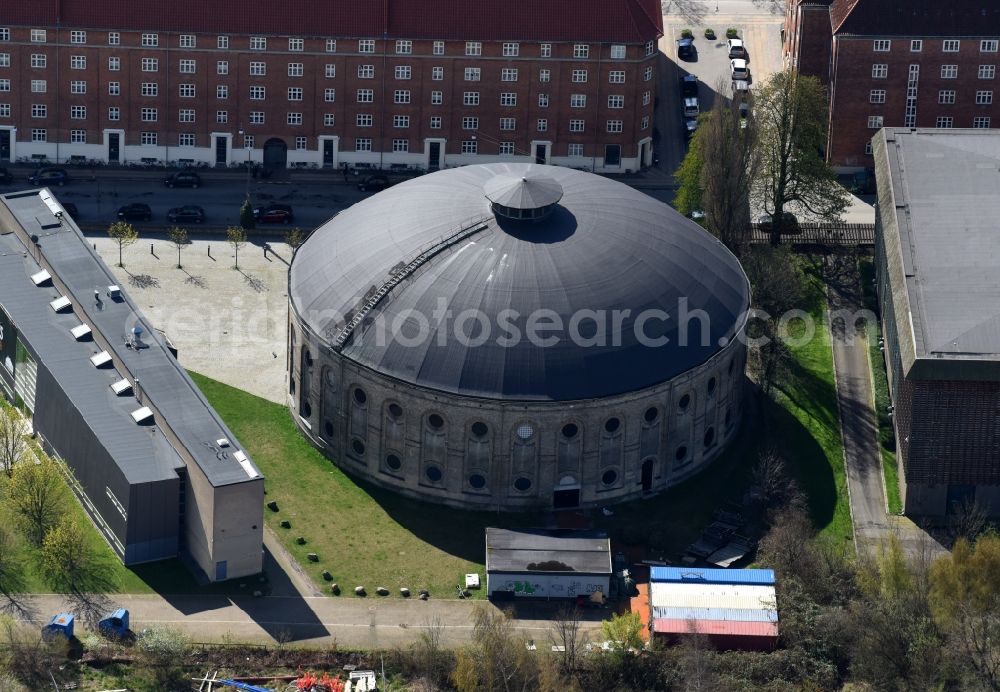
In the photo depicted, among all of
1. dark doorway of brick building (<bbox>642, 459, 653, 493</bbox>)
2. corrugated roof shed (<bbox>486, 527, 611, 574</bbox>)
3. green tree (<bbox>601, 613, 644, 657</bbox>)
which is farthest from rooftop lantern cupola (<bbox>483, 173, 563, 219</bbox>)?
green tree (<bbox>601, 613, 644, 657</bbox>)

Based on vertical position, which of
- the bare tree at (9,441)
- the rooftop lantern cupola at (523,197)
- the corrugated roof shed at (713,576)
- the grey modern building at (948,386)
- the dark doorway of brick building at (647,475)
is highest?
the rooftop lantern cupola at (523,197)

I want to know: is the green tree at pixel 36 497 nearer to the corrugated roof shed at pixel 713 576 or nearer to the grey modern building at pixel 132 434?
the grey modern building at pixel 132 434

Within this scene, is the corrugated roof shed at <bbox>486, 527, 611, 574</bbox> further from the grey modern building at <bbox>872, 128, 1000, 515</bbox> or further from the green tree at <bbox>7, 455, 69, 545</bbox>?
the green tree at <bbox>7, 455, 69, 545</bbox>

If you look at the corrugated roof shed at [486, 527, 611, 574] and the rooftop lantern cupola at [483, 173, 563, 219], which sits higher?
the rooftop lantern cupola at [483, 173, 563, 219]

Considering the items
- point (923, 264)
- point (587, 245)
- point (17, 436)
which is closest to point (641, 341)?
point (587, 245)

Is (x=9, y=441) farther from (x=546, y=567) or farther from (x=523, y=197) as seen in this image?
(x=523, y=197)

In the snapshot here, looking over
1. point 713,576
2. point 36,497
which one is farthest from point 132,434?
point 713,576

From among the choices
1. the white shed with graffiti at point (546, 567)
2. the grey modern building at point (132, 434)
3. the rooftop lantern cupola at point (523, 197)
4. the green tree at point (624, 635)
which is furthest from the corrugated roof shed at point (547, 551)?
the rooftop lantern cupola at point (523, 197)
